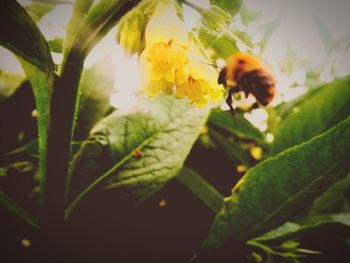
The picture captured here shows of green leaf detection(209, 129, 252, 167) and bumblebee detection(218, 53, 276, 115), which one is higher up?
bumblebee detection(218, 53, 276, 115)

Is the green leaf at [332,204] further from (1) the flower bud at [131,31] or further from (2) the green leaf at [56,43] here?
(2) the green leaf at [56,43]

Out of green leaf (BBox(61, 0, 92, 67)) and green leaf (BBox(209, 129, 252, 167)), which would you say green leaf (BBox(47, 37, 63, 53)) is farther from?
green leaf (BBox(209, 129, 252, 167))

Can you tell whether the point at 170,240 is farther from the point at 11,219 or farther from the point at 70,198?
the point at 11,219

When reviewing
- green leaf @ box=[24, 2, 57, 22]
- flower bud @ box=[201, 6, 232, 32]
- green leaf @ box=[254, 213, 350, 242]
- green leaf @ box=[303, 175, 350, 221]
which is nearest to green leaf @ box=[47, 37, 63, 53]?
green leaf @ box=[24, 2, 57, 22]

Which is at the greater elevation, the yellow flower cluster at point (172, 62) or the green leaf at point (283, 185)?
the yellow flower cluster at point (172, 62)

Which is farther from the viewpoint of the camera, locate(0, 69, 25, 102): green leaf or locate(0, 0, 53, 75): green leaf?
locate(0, 69, 25, 102): green leaf

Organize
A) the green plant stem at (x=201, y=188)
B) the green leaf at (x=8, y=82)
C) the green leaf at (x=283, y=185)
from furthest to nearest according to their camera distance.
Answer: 1. the green leaf at (x=8, y=82)
2. the green plant stem at (x=201, y=188)
3. the green leaf at (x=283, y=185)

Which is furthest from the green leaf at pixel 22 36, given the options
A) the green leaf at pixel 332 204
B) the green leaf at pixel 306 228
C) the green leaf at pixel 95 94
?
the green leaf at pixel 332 204

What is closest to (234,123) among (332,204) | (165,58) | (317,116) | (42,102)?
(317,116)
